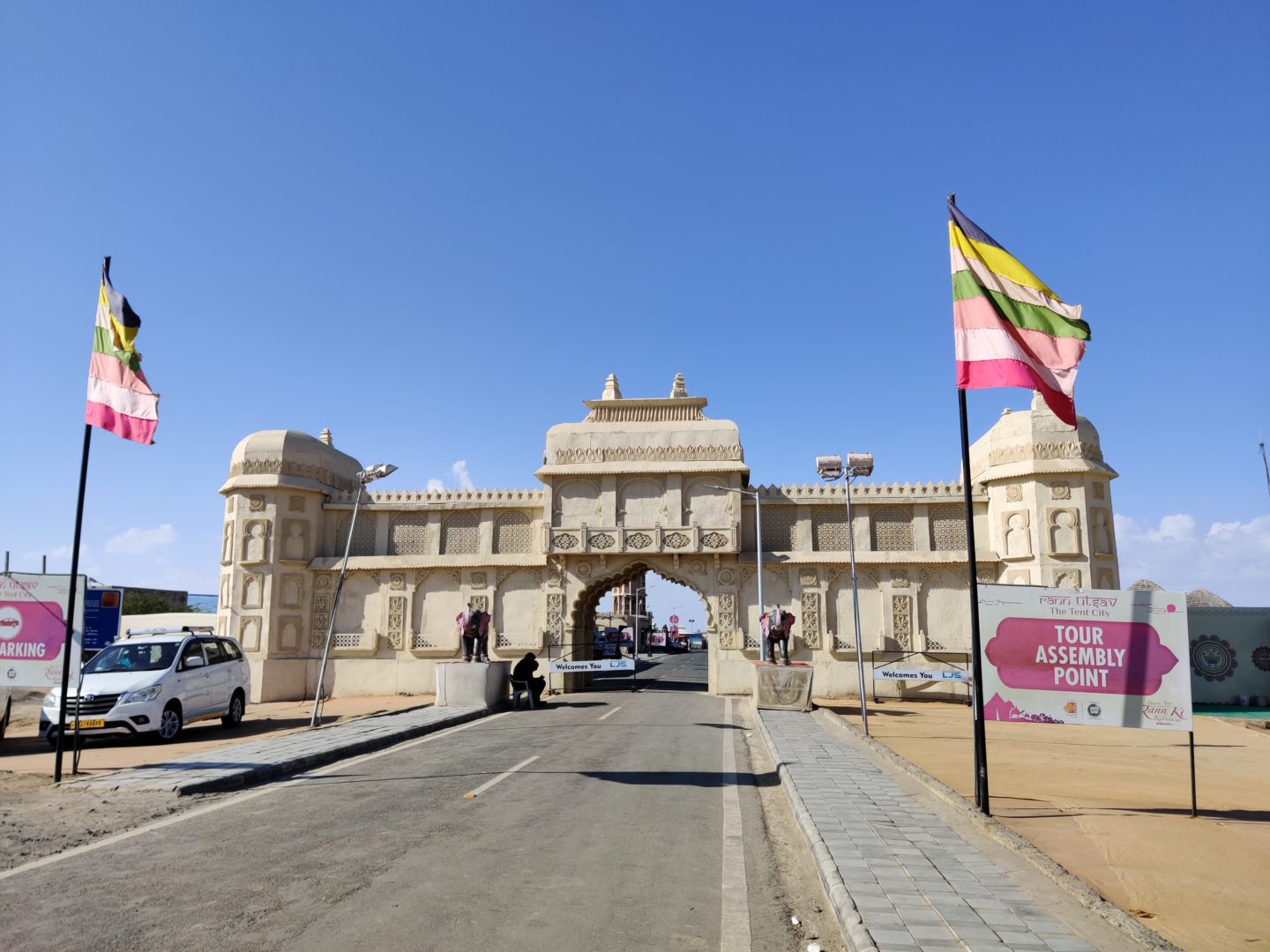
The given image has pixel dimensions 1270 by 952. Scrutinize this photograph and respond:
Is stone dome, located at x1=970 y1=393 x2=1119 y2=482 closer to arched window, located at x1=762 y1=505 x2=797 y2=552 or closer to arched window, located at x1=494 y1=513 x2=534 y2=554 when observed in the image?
arched window, located at x1=762 y1=505 x2=797 y2=552

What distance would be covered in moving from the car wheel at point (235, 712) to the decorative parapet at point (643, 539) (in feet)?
36.6

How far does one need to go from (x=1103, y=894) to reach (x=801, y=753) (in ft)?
21.3

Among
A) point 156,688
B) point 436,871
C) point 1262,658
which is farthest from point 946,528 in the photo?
point 436,871

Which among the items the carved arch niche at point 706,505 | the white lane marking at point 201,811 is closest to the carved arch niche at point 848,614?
the carved arch niche at point 706,505

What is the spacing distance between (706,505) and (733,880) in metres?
20.7

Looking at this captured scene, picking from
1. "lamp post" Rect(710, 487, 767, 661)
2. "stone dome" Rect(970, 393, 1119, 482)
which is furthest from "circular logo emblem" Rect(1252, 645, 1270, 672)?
"lamp post" Rect(710, 487, 767, 661)

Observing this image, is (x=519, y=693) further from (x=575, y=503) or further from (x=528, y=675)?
(x=575, y=503)

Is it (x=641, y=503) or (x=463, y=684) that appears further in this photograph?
(x=641, y=503)

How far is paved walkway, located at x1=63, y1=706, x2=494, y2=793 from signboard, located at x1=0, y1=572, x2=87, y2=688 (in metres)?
2.10

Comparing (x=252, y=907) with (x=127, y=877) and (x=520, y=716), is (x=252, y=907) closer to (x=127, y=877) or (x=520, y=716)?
(x=127, y=877)

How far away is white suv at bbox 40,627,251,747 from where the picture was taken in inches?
537

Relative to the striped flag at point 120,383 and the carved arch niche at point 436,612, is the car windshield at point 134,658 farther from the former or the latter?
the carved arch niche at point 436,612

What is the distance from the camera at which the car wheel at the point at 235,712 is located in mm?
16750

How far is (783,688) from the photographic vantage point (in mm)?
19062
